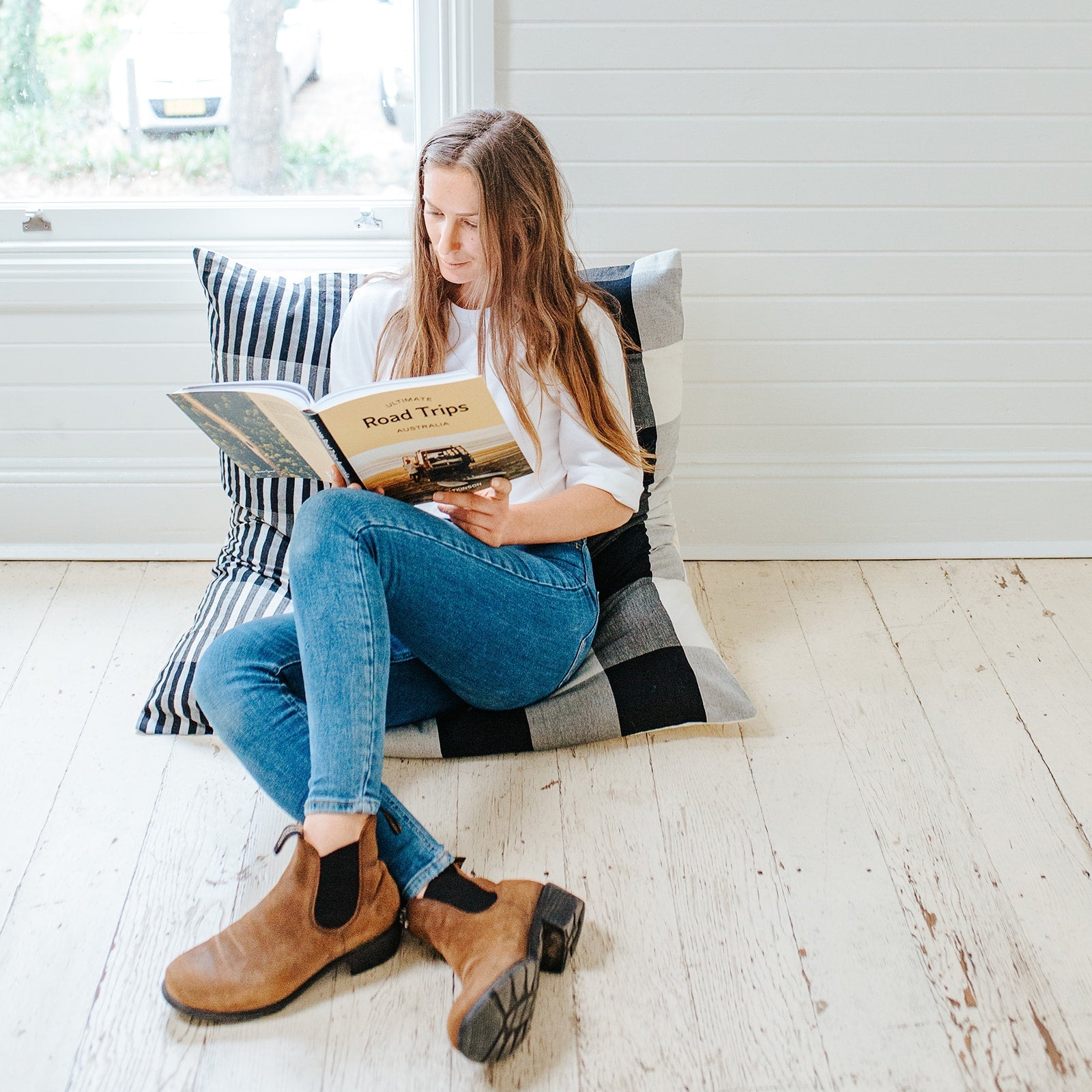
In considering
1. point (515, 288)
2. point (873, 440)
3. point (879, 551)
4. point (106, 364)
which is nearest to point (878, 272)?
point (873, 440)

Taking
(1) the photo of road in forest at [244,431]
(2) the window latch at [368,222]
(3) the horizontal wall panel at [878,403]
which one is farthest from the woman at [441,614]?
(3) the horizontal wall panel at [878,403]

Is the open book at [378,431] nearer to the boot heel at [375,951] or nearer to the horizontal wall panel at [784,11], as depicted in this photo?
the boot heel at [375,951]

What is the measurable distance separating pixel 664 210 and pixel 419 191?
65cm

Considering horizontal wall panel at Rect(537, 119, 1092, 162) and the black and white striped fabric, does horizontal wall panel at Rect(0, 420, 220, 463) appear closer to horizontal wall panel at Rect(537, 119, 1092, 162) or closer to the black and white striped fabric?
the black and white striped fabric

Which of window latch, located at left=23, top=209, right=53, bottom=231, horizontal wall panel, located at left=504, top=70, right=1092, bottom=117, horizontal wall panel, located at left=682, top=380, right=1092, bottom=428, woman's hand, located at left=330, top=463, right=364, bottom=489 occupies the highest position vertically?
horizontal wall panel, located at left=504, top=70, right=1092, bottom=117

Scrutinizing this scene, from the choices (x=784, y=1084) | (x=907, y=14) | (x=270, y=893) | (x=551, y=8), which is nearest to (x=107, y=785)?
(x=270, y=893)

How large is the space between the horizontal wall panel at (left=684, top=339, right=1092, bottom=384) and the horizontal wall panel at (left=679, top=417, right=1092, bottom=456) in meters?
0.10

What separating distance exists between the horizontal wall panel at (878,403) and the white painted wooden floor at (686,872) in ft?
1.35

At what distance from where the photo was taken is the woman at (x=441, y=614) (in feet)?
4.20

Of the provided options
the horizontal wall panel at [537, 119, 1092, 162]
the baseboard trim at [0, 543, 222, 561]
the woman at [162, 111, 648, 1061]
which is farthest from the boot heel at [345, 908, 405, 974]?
the horizontal wall panel at [537, 119, 1092, 162]

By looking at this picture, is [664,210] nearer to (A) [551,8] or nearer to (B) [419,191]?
(A) [551,8]

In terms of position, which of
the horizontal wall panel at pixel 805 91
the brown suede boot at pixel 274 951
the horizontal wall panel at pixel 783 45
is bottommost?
the brown suede boot at pixel 274 951

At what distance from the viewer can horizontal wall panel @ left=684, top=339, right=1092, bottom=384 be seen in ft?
7.13

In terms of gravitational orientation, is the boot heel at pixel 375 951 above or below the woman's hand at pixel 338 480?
below
